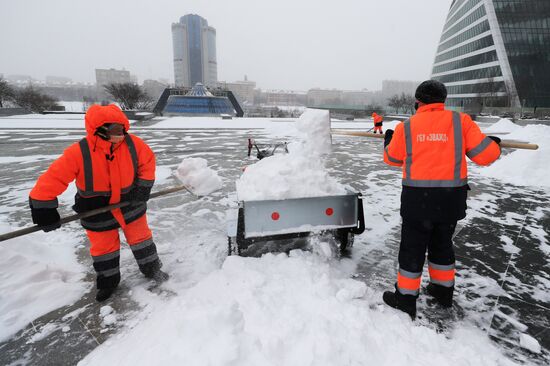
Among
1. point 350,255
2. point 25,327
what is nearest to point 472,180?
point 350,255

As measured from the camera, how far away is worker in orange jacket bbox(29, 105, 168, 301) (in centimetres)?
223

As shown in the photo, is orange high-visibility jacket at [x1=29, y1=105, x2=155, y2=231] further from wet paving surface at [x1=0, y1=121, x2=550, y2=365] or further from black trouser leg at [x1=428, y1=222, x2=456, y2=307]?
black trouser leg at [x1=428, y1=222, x2=456, y2=307]

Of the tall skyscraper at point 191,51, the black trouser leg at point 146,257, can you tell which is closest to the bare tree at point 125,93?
the black trouser leg at point 146,257

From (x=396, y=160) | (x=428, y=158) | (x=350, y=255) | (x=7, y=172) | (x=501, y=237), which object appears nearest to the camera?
(x=428, y=158)

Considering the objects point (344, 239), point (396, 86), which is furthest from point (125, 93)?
point (396, 86)

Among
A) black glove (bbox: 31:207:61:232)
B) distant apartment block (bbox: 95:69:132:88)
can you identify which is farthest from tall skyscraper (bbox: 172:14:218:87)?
black glove (bbox: 31:207:61:232)

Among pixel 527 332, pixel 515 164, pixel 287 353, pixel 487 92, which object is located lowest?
pixel 527 332

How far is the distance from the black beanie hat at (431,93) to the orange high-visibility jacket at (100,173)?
2.28 meters

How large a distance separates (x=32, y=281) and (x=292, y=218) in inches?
93.4

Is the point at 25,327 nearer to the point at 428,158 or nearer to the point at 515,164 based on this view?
the point at 428,158

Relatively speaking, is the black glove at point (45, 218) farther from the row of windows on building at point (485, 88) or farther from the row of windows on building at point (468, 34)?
the row of windows on building at point (468, 34)

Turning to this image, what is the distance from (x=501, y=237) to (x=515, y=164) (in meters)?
4.33

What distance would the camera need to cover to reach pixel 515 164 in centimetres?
698

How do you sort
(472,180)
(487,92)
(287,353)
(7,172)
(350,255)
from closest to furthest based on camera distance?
(287,353) < (350,255) < (472,180) < (7,172) < (487,92)
